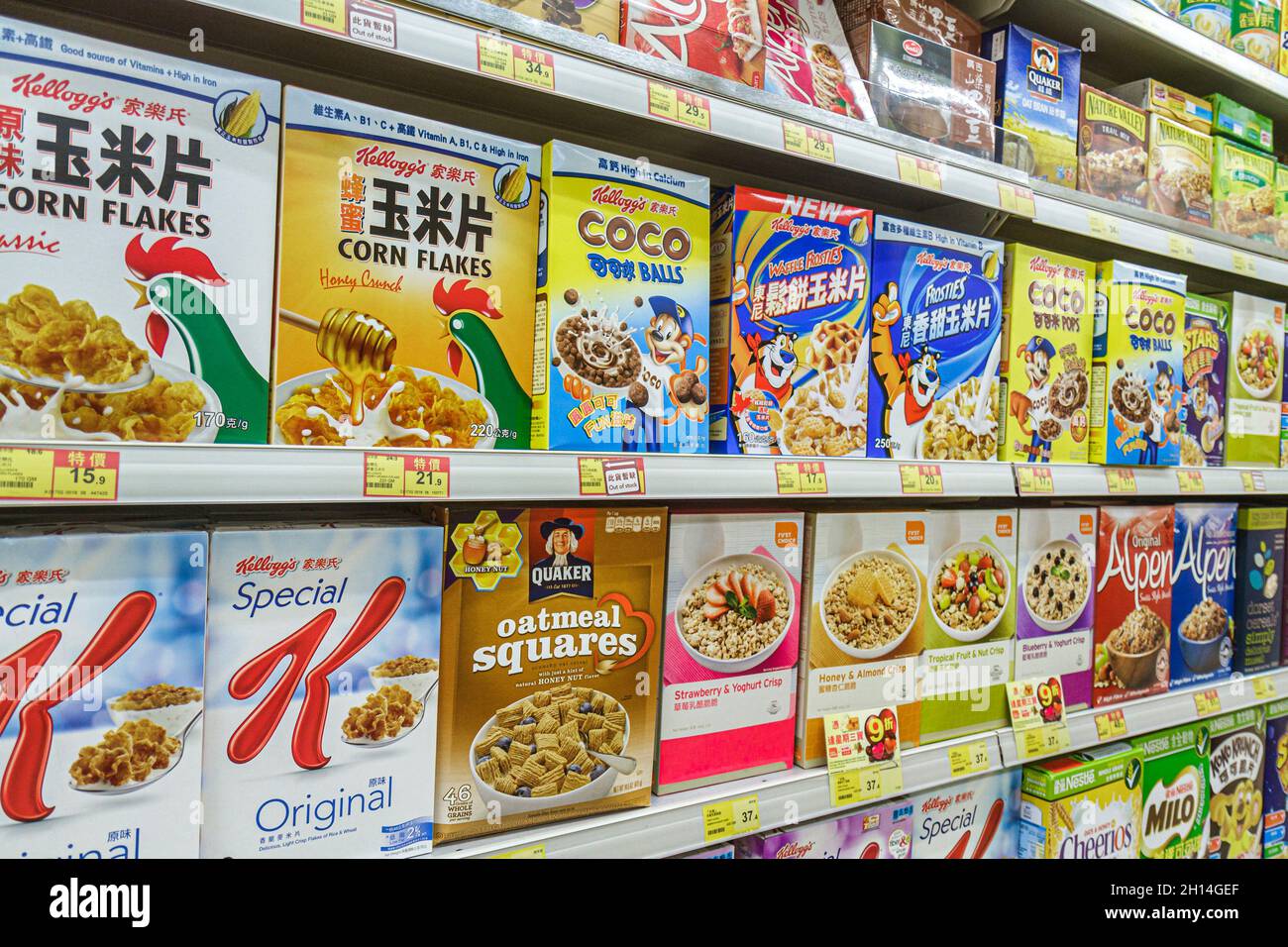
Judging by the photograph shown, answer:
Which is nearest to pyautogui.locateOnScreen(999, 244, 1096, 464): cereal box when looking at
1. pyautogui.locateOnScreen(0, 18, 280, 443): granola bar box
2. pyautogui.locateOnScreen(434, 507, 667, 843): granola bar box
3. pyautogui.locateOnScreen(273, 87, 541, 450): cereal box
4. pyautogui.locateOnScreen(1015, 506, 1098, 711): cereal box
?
pyautogui.locateOnScreen(1015, 506, 1098, 711): cereal box

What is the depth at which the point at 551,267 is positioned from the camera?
113 cm

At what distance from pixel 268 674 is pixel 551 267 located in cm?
64

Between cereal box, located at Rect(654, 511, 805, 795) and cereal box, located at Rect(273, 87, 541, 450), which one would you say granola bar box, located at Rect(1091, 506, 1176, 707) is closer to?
cereal box, located at Rect(654, 511, 805, 795)

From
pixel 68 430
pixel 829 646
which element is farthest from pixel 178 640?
pixel 829 646

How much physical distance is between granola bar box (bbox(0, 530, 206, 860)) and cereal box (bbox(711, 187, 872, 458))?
0.81 metres

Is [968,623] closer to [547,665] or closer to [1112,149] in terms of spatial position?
[547,665]

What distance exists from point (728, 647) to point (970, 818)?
70 centimetres

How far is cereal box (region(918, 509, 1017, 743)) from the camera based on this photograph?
1519mm

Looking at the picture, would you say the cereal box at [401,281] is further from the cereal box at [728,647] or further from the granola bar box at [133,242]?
the cereal box at [728,647]

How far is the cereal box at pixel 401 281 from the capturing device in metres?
0.98

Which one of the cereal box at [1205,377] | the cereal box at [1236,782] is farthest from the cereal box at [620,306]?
the cereal box at [1236,782]

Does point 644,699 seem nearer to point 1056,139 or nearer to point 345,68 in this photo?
point 345,68

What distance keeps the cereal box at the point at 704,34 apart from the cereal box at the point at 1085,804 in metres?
1.47
